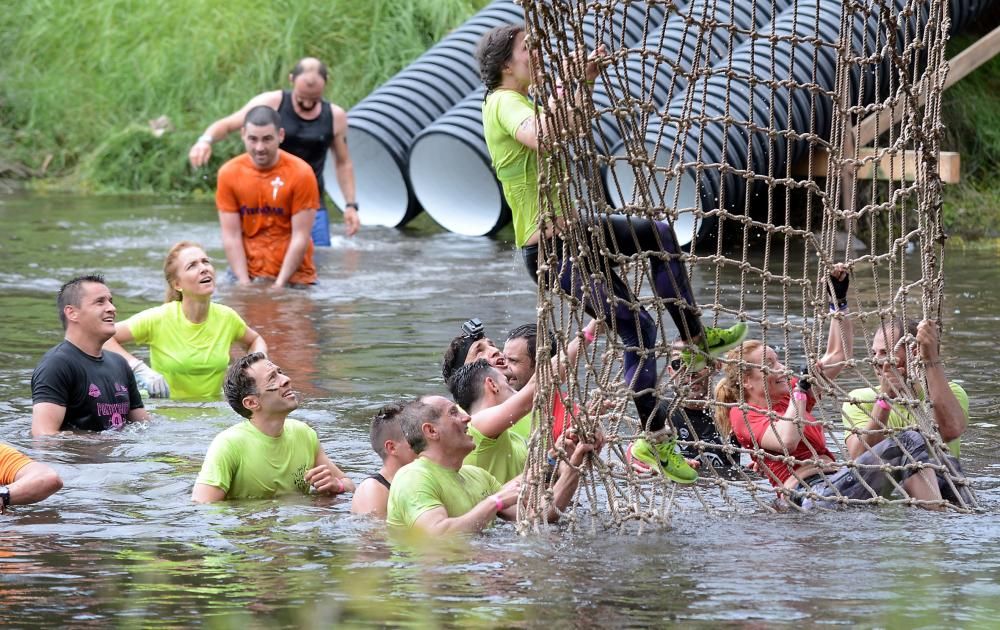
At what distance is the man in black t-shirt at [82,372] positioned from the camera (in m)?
7.14

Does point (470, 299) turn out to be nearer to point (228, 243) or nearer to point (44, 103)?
point (228, 243)

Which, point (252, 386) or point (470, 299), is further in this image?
point (470, 299)

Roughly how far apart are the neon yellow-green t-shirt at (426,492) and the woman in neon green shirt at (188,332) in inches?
95.2

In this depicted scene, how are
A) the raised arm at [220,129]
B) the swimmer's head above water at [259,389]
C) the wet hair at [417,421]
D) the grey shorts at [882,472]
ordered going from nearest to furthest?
1. the wet hair at [417,421]
2. the grey shorts at [882,472]
3. the swimmer's head above water at [259,389]
4. the raised arm at [220,129]

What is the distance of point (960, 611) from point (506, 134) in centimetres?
223

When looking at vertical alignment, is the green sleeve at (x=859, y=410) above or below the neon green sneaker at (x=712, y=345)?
below

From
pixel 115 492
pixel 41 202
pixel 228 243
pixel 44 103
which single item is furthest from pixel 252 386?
pixel 44 103

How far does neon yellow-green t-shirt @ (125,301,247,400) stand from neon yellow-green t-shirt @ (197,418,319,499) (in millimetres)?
1664

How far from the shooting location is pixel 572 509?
579 centimetres

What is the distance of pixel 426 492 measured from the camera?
220 inches

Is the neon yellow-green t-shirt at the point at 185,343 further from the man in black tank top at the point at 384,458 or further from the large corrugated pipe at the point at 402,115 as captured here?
the large corrugated pipe at the point at 402,115

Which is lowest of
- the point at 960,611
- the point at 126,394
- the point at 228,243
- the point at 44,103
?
the point at 960,611

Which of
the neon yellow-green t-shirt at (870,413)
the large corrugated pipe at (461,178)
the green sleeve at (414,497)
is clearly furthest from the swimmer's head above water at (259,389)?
the large corrugated pipe at (461,178)

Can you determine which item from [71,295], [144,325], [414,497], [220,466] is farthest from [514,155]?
[144,325]
